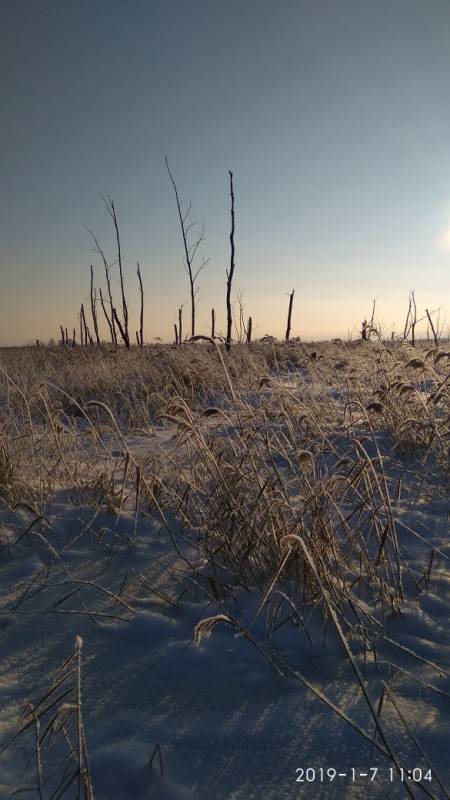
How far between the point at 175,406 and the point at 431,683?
4.11 feet

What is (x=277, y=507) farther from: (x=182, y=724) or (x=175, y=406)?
(x=182, y=724)

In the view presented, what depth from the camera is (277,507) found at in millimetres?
1746

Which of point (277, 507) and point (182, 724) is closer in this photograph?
point (182, 724)

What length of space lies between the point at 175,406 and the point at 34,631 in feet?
3.04

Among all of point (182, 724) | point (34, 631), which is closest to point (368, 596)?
point (182, 724)

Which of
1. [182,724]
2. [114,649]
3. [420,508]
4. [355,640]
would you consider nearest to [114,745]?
[182,724]

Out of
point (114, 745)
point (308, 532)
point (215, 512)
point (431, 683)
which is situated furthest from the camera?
point (215, 512)

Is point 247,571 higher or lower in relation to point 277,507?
lower

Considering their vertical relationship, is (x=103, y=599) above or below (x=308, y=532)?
below

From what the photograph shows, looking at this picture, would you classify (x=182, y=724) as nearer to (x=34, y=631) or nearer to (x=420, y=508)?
(x=34, y=631)

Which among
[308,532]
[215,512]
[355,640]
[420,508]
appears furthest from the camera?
[420,508]

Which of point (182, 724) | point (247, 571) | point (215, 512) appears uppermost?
point (215, 512)

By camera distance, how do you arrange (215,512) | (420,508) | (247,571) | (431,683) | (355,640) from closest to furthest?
1. (431,683)
2. (355,640)
3. (247,571)
4. (215,512)
5. (420,508)

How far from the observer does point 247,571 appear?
169 cm
